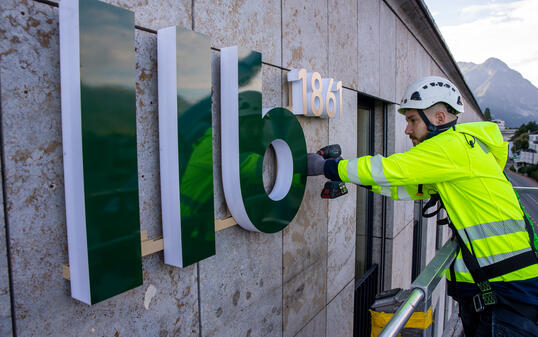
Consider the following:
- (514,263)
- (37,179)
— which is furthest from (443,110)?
(37,179)

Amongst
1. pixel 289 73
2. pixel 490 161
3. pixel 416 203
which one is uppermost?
pixel 289 73

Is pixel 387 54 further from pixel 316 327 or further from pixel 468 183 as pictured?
pixel 316 327

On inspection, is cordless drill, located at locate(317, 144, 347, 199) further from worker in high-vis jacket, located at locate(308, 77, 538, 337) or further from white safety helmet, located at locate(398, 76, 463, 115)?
white safety helmet, located at locate(398, 76, 463, 115)

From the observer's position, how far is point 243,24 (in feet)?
7.51

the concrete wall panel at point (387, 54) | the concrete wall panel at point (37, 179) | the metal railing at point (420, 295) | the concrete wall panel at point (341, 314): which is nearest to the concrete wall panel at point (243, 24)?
the concrete wall panel at point (37, 179)

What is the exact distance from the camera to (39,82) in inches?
49.7

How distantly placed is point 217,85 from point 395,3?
463 cm

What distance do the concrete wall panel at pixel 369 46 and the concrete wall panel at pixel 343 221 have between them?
0.48m

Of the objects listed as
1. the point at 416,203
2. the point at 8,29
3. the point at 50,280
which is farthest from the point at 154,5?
the point at 416,203

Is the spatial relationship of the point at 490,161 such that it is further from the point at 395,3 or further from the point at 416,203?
the point at 416,203

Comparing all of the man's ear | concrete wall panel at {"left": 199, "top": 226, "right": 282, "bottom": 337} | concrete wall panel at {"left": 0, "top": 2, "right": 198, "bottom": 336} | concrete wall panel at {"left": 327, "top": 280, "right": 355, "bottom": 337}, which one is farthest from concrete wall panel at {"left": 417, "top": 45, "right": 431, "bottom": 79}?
concrete wall panel at {"left": 0, "top": 2, "right": 198, "bottom": 336}

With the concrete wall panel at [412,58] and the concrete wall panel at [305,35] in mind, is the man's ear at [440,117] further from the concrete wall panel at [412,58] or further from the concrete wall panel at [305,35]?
the concrete wall panel at [412,58]

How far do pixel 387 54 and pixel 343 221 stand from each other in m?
2.86

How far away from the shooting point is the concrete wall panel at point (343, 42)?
3557mm
